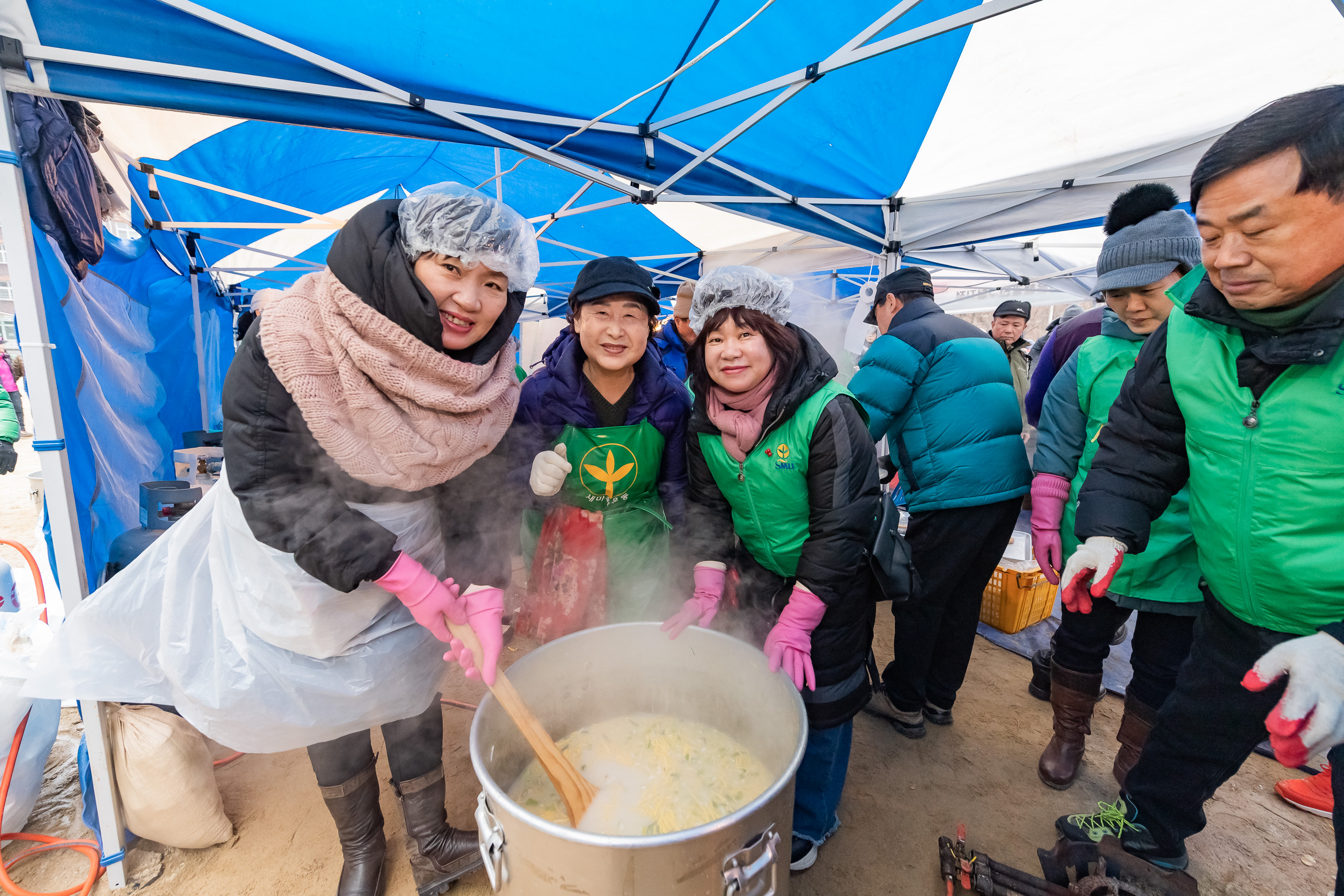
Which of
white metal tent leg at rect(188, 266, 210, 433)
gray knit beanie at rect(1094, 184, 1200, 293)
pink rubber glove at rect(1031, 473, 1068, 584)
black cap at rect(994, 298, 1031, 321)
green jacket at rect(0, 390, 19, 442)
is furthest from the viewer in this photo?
white metal tent leg at rect(188, 266, 210, 433)

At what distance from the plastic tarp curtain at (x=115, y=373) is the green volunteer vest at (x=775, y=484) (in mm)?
2021

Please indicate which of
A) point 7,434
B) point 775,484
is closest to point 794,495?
point 775,484

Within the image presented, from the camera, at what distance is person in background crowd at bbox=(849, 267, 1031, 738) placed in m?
2.13

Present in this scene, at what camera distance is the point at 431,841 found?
166cm

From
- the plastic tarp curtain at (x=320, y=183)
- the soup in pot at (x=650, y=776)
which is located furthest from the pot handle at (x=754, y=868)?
the plastic tarp curtain at (x=320, y=183)

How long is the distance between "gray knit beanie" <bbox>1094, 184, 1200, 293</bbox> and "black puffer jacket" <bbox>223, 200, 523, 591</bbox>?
204cm

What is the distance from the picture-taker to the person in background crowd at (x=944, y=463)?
2133 millimetres

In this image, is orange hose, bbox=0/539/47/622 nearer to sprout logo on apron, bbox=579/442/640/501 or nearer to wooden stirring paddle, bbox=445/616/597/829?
wooden stirring paddle, bbox=445/616/597/829

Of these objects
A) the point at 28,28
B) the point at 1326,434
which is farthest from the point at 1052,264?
the point at 28,28

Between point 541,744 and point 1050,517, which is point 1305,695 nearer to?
point 1050,517

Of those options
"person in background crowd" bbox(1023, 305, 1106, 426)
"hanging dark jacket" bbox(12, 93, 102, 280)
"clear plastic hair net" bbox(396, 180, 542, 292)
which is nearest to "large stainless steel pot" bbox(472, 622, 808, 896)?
"clear plastic hair net" bbox(396, 180, 542, 292)

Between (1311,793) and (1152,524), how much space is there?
54.6 inches

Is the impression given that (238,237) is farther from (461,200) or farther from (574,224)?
(461,200)

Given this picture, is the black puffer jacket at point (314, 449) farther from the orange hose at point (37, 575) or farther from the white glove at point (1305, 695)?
the white glove at point (1305, 695)
